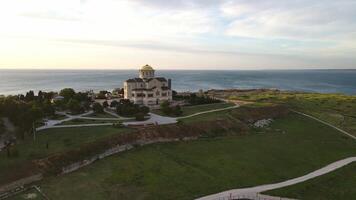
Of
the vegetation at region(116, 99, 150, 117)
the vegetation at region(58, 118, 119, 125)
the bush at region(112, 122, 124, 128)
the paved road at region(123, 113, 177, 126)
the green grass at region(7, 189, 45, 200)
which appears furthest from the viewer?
the vegetation at region(116, 99, 150, 117)

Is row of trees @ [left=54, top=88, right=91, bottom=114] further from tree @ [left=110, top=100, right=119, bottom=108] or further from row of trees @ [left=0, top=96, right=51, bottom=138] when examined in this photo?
row of trees @ [left=0, top=96, right=51, bottom=138]

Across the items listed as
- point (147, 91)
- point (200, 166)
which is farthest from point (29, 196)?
point (147, 91)

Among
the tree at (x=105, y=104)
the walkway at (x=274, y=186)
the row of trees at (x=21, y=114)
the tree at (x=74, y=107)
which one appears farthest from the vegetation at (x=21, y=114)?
the walkway at (x=274, y=186)

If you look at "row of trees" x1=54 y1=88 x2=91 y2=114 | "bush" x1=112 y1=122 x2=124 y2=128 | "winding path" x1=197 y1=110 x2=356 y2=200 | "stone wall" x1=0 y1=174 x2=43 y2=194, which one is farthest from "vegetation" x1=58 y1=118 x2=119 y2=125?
"winding path" x1=197 y1=110 x2=356 y2=200

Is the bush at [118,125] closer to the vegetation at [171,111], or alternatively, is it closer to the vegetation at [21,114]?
the vegetation at [21,114]

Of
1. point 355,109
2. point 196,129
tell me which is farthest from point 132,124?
point 355,109

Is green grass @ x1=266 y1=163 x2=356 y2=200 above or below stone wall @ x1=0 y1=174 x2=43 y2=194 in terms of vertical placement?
below

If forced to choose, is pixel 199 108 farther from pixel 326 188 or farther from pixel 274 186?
pixel 326 188
